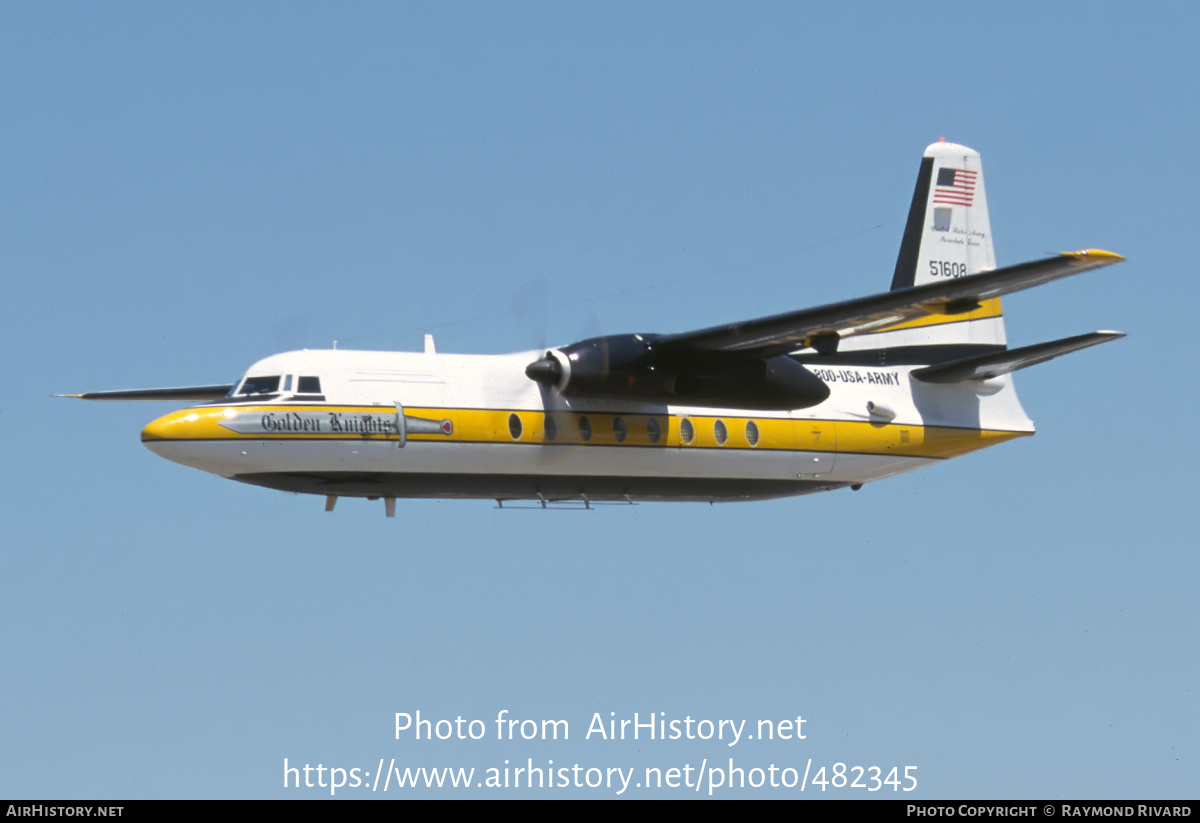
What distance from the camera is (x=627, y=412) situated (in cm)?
2148

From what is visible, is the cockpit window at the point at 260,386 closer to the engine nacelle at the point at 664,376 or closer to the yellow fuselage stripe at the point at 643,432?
the yellow fuselage stripe at the point at 643,432

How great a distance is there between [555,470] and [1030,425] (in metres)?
8.31

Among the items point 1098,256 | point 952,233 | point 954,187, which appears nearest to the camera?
point 1098,256

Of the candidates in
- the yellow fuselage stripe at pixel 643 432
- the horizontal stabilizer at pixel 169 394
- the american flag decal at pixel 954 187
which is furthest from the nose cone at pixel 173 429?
the american flag decal at pixel 954 187

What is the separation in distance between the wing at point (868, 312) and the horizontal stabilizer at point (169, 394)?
23.0ft

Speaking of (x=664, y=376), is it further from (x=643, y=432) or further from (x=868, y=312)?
(x=868, y=312)

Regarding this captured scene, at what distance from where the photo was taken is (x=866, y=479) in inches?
955

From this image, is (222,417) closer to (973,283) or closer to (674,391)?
(674,391)

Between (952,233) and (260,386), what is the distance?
1213cm

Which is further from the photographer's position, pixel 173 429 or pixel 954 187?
pixel 954 187

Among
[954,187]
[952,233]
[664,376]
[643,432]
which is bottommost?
[643,432]

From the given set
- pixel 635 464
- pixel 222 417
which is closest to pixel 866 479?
pixel 635 464

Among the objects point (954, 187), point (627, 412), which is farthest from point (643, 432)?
point (954, 187)

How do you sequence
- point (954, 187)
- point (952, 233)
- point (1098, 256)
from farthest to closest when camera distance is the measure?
1. point (954, 187)
2. point (952, 233)
3. point (1098, 256)
